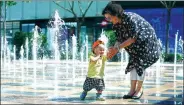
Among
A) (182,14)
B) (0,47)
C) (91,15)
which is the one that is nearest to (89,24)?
(91,15)

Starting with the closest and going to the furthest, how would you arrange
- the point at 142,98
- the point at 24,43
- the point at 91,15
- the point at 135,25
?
the point at 135,25, the point at 142,98, the point at 24,43, the point at 91,15

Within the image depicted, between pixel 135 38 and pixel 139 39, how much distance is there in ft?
0.22

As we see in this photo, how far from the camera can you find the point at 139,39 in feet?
19.1

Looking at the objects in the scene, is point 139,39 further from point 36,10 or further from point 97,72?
point 36,10

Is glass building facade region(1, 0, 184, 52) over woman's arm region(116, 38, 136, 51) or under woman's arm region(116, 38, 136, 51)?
over

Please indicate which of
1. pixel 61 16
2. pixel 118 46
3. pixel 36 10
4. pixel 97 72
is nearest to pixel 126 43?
pixel 118 46

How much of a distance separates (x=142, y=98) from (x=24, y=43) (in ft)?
76.6

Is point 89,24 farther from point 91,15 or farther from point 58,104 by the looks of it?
point 58,104

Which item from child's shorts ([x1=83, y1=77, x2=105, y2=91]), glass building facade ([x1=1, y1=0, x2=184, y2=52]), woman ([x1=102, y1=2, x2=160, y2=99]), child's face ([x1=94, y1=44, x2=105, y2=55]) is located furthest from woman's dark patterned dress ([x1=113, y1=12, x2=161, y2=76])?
glass building facade ([x1=1, y1=0, x2=184, y2=52])

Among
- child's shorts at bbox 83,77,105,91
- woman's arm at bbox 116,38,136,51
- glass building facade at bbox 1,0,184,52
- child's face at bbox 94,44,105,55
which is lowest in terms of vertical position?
child's shorts at bbox 83,77,105,91

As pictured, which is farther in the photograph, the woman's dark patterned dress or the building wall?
the building wall

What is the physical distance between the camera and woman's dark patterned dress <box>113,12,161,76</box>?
229 inches

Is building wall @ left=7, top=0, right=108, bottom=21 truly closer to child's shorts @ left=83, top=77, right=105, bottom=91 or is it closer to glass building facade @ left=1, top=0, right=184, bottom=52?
glass building facade @ left=1, top=0, right=184, bottom=52

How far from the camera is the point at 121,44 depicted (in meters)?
5.72
